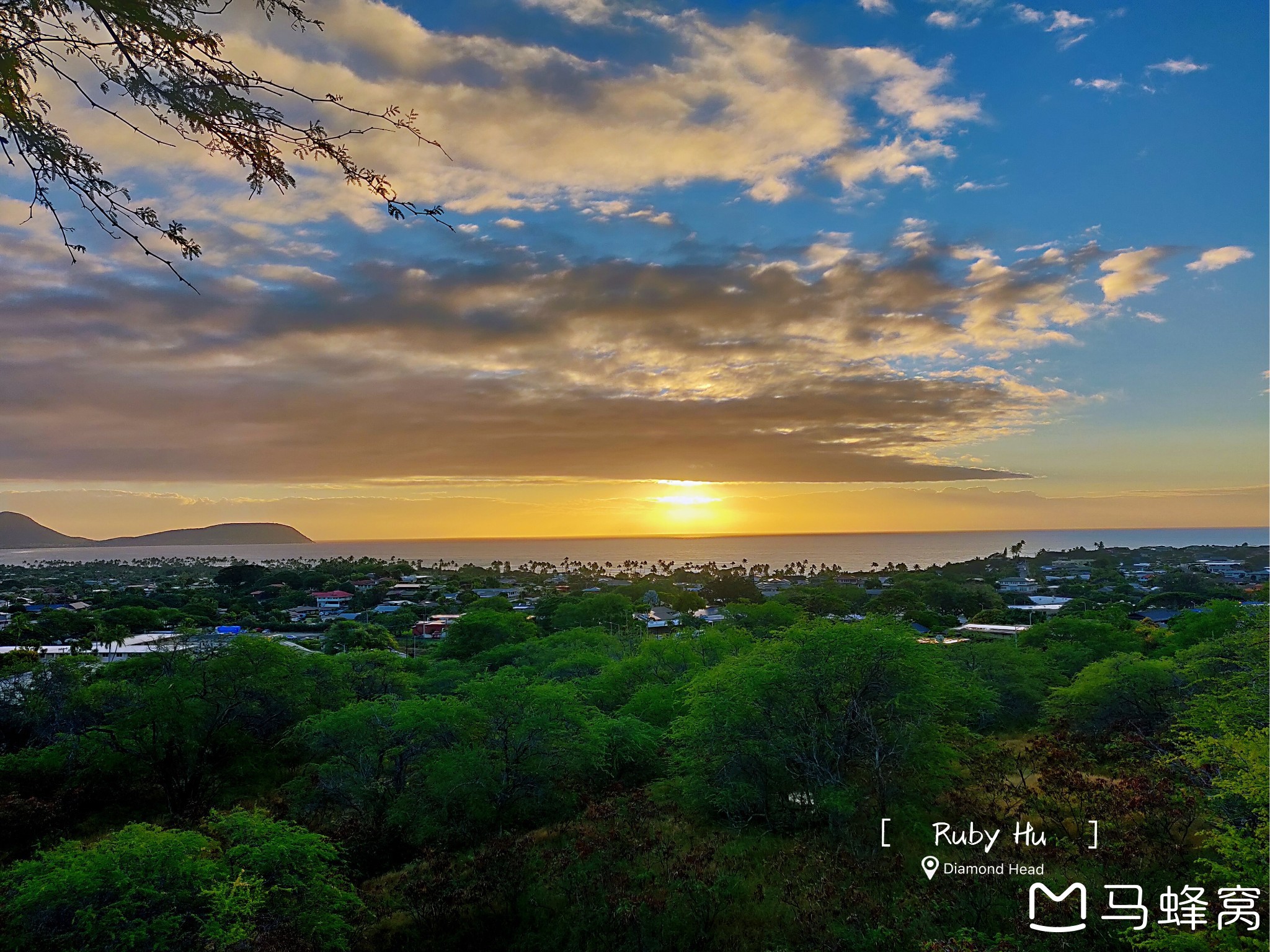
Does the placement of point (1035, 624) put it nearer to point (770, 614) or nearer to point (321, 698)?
point (770, 614)

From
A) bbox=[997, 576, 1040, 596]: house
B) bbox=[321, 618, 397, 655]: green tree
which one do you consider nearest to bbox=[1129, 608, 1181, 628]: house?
bbox=[997, 576, 1040, 596]: house

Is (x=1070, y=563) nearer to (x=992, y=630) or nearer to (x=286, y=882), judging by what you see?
(x=992, y=630)

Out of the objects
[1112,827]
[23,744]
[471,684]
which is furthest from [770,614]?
[23,744]

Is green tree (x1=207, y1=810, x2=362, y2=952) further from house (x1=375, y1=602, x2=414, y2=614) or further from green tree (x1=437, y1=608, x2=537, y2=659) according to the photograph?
house (x1=375, y1=602, x2=414, y2=614)

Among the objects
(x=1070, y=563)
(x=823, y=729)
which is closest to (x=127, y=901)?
(x=823, y=729)

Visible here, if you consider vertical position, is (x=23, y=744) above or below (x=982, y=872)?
below
